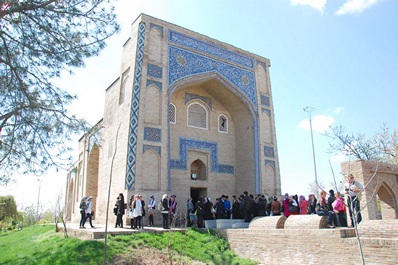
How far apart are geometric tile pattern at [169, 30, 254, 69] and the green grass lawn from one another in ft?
23.1

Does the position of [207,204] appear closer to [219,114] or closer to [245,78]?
[219,114]

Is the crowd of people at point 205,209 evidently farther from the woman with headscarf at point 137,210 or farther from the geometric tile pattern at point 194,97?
the geometric tile pattern at point 194,97

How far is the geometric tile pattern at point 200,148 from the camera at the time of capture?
479 inches

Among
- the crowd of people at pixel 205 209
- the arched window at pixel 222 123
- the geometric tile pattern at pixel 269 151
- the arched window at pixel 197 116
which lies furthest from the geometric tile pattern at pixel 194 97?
the crowd of people at pixel 205 209

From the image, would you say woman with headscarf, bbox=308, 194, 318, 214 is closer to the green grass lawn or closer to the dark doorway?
the green grass lawn

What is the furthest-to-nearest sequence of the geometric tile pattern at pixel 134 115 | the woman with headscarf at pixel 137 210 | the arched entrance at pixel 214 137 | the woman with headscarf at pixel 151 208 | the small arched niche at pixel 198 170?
the small arched niche at pixel 198 170
the arched entrance at pixel 214 137
the geometric tile pattern at pixel 134 115
the woman with headscarf at pixel 151 208
the woman with headscarf at pixel 137 210

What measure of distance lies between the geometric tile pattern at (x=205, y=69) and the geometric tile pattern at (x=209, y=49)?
0.26 m

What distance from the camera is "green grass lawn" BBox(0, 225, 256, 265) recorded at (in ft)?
20.5

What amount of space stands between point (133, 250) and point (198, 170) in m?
6.38

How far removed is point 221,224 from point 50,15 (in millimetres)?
6090

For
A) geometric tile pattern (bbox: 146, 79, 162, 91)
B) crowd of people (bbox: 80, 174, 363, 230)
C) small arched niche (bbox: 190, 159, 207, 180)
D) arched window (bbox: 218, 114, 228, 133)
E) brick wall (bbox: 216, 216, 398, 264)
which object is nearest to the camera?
brick wall (bbox: 216, 216, 398, 264)

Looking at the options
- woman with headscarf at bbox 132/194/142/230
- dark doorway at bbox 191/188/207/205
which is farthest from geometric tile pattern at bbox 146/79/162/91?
woman with headscarf at bbox 132/194/142/230

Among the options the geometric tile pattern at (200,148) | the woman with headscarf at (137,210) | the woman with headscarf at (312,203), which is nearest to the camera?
the woman with headscarf at (137,210)

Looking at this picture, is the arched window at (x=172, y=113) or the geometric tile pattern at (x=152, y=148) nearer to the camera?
the geometric tile pattern at (x=152, y=148)
